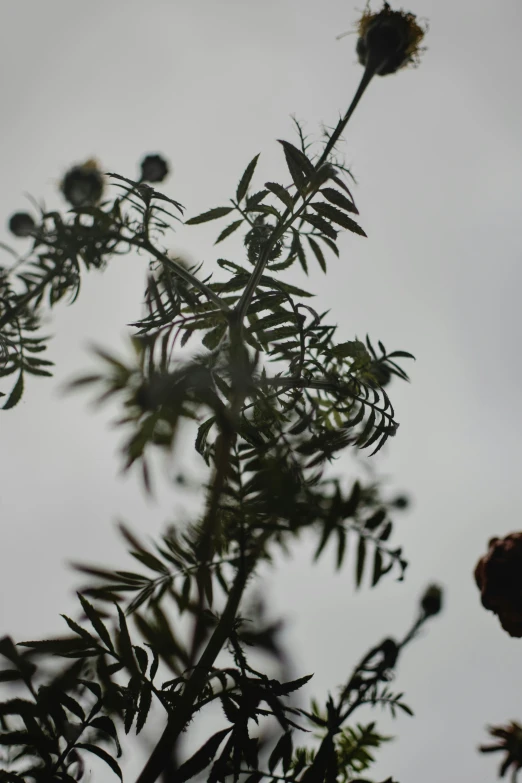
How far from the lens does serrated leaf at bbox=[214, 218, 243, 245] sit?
1.45 meters

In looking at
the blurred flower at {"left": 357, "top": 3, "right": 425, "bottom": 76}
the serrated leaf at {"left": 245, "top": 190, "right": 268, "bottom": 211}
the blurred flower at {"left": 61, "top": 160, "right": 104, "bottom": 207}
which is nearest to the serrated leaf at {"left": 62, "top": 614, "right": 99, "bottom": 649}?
the serrated leaf at {"left": 245, "top": 190, "right": 268, "bottom": 211}

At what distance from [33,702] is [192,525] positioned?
46cm

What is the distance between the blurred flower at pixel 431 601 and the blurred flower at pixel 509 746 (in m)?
0.33

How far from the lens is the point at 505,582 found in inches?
49.8

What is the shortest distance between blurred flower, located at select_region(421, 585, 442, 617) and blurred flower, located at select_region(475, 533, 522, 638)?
0.37 feet

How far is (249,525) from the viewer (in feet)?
2.74

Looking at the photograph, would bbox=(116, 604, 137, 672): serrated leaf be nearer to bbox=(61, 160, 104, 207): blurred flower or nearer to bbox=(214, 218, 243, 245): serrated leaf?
bbox=(214, 218, 243, 245): serrated leaf

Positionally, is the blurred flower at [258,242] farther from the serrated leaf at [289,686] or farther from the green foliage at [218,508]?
the serrated leaf at [289,686]

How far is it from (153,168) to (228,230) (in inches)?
48.1

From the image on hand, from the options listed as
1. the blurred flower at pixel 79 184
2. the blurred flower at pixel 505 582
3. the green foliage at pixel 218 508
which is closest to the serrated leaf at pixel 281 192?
the green foliage at pixel 218 508

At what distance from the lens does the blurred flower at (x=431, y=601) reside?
1230 millimetres

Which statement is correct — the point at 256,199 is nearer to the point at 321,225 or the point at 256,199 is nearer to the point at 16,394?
the point at 321,225

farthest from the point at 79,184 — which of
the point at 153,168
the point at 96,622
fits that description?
the point at 96,622

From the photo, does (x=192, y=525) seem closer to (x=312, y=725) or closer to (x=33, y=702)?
(x=33, y=702)
